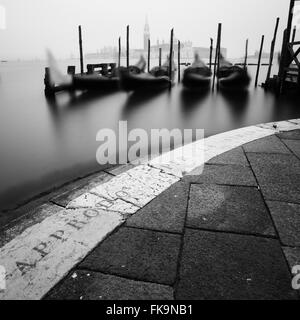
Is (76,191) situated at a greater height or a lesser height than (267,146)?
lesser

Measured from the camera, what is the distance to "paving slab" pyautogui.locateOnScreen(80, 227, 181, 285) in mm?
1697

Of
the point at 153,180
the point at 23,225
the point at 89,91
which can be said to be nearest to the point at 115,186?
the point at 153,180

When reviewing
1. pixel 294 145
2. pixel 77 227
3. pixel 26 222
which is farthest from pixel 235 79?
pixel 26 222

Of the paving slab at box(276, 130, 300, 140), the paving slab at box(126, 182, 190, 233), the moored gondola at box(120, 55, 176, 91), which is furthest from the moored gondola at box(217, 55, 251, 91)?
the paving slab at box(126, 182, 190, 233)

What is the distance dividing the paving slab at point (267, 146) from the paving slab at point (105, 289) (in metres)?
3.11

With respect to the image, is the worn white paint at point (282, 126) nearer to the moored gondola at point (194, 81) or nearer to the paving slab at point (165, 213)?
the paving slab at point (165, 213)

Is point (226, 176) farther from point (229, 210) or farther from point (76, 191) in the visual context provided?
point (76, 191)

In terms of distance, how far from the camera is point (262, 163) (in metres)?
3.52

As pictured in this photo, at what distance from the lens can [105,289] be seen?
1.58 metres

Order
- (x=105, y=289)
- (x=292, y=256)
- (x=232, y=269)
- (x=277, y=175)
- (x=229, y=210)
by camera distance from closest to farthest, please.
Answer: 1. (x=105, y=289)
2. (x=232, y=269)
3. (x=292, y=256)
4. (x=229, y=210)
5. (x=277, y=175)

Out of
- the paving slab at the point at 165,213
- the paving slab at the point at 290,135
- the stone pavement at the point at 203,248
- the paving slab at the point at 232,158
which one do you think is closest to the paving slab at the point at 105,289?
the stone pavement at the point at 203,248

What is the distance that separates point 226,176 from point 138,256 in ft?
5.82
